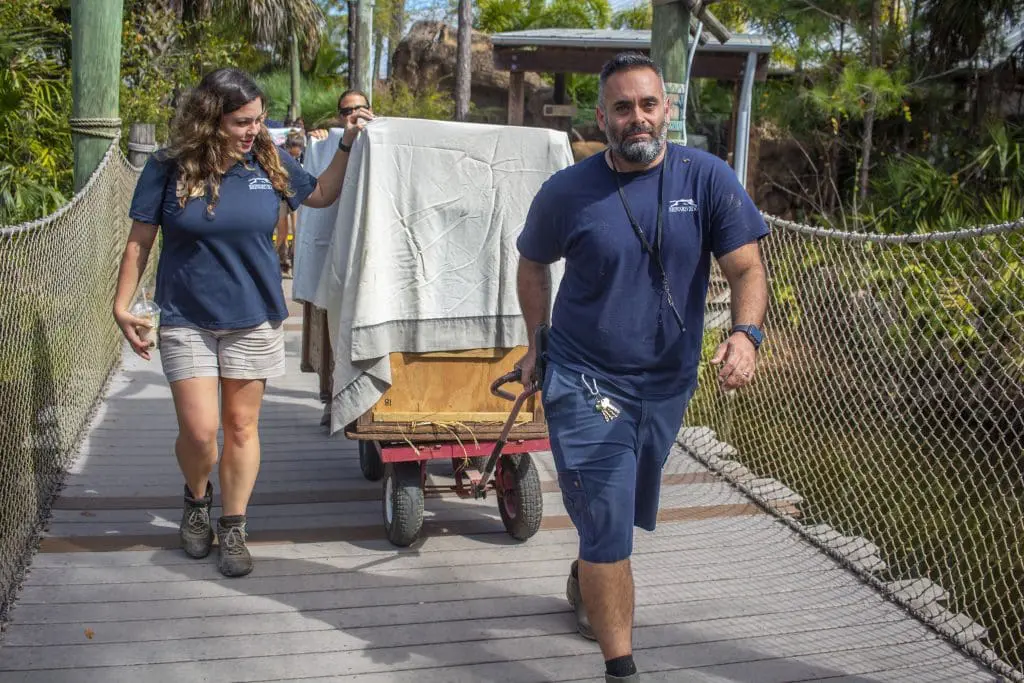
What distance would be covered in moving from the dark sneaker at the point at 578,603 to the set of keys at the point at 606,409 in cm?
85

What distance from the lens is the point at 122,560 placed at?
4.52 meters

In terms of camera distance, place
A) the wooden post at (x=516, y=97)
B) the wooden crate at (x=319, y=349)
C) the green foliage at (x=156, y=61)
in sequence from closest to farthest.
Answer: the wooden crate at (x=319, y=349) < the green foliage at (x=156, y=61) < the wooden post at (x=516, y=97)

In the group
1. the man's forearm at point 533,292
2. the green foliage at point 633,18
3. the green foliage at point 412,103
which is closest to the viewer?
the man's forearm at point 533,292

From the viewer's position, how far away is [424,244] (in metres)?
4.79

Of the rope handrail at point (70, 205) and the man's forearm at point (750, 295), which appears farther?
the rope handrail at point (70, 205)

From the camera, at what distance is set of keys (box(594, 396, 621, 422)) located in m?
3.25

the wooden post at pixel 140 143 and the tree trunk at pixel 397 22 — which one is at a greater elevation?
the tree trunk at pixel 397 22

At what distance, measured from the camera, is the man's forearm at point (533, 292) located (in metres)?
3.60

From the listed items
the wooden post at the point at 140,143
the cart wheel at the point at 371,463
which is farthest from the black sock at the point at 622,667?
the wooden post at the point at 140,143

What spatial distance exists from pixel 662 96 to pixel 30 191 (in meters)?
6.24

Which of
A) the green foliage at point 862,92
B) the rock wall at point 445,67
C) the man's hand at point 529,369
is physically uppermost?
the rock wall at point 445,67

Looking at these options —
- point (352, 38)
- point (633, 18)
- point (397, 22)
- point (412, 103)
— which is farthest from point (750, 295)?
point (397, 22)

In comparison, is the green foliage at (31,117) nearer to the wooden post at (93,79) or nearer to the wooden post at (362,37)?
the wooden post at (93,79)

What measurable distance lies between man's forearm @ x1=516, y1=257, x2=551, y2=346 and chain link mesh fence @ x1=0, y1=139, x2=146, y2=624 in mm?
1811
